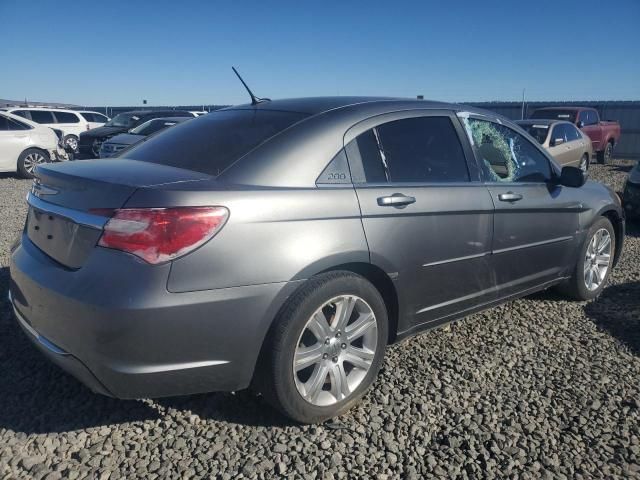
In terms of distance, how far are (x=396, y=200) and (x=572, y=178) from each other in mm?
1823

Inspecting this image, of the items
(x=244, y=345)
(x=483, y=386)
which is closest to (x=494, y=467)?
(x=483, y=386)

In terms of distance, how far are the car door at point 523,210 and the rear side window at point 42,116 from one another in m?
16.1

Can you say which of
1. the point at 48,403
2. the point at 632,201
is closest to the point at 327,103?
the point at 48,403

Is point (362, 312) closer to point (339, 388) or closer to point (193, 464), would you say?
point (339, 388)

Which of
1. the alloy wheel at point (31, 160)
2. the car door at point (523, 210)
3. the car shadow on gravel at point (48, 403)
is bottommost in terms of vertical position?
the car shadow on gravel at point (48, 403)

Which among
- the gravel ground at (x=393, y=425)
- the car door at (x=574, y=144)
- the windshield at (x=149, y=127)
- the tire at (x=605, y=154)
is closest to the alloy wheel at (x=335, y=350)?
the gravel ground at (x=393, y=425)

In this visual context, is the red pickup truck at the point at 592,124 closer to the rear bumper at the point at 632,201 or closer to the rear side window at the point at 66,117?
the rear bumper at the point at 632,201

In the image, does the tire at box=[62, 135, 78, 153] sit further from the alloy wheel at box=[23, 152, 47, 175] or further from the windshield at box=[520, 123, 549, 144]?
the windshield at box=[520, 123, 549, 144]

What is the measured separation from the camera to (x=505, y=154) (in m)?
3.86

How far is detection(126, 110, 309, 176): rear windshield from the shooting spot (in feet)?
8.83

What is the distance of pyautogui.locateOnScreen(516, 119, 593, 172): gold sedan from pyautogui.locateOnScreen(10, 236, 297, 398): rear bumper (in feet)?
32.8

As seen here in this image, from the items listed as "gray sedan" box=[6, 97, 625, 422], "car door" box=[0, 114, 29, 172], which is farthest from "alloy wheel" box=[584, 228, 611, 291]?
"car door" box=[0, 114, 29, 172]

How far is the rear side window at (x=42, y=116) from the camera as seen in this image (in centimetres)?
1644

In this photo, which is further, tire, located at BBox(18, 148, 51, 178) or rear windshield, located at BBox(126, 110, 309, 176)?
tire, located at BBox(18, 148, 51, 178)
